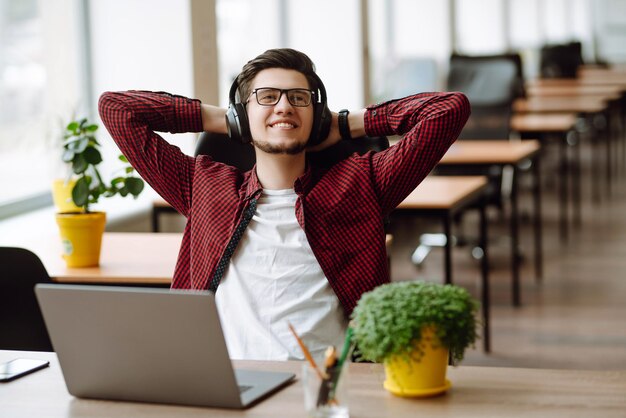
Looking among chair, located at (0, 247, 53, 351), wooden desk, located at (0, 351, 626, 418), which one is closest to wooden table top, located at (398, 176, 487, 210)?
chair, located at (0, 247, 53, 351)

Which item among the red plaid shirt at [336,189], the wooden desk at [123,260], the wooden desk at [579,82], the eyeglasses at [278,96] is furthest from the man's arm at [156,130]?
the wooden desk at [579,82]

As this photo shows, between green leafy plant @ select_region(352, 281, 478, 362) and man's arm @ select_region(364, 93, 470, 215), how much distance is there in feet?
2.30

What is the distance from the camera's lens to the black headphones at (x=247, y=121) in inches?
84.5

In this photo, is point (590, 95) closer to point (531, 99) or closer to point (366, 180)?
point (531, 99)

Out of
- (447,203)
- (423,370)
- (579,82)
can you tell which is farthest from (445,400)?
(579,82)

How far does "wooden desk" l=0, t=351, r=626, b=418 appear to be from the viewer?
1.37 metres

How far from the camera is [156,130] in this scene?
2311 millimetres

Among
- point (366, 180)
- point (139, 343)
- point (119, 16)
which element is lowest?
point (139, 343)

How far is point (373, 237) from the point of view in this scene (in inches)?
82.0

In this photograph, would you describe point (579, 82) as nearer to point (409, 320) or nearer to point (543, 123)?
point (543, 123)

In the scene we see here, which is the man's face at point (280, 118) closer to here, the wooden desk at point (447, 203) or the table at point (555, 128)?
the wooden desk at point (447, 203)

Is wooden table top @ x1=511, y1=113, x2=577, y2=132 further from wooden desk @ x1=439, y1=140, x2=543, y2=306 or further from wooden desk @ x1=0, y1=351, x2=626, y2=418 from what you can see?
wooden desk @ x1=0, y1=351, x2=626, y2=418

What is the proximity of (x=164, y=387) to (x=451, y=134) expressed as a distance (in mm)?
983

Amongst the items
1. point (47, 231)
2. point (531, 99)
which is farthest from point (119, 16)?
point (531, 99)
